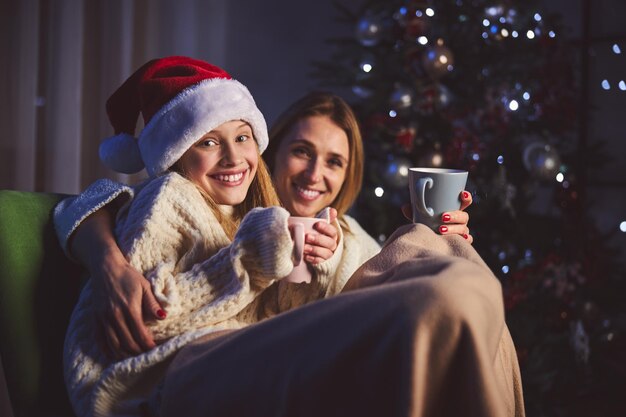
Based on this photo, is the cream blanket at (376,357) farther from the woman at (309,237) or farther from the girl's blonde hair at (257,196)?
the girl's blonde hair at (257,196)

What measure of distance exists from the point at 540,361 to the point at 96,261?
1860 millimetres

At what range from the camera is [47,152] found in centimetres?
229

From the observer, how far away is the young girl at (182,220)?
101 cm

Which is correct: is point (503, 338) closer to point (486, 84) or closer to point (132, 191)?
point (132, 191)

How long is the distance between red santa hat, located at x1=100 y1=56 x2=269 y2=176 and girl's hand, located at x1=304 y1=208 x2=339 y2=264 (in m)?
0.31

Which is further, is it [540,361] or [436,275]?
[540,361]

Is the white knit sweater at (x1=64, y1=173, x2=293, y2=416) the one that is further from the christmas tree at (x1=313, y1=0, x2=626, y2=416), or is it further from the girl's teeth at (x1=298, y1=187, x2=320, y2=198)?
the christmas tree at (x1=313, y1=0, x2=626, y2=416)

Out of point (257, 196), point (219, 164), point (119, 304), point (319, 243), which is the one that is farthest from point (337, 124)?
point (119, 304)

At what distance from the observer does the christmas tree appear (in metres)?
2.46

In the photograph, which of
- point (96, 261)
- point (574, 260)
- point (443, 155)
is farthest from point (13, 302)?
point (574, 260)

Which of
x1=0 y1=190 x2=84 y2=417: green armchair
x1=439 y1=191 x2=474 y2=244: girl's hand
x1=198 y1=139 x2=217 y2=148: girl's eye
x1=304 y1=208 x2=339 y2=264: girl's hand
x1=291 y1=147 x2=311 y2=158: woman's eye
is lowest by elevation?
x1=0 y1=190 x2=84 y2=417: green armchair

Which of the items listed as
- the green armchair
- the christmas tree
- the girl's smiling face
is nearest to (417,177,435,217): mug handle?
the girl's smiling face

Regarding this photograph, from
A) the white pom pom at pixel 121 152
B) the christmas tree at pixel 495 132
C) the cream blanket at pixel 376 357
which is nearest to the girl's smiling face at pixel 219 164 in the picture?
the white pom pom at pixel 121 152

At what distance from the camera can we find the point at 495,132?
2557mm
